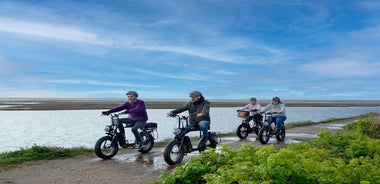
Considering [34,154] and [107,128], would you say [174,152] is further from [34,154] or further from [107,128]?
[34,154]

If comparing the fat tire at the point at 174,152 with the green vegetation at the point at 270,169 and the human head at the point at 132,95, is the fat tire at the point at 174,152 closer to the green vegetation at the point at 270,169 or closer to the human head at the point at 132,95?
the human head at the point at 132,95

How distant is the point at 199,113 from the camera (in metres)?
11.3

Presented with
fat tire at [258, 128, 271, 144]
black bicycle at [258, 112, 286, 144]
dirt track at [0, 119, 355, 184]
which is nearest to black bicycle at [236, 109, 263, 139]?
black bicycle at [258, 112, 286, 144]

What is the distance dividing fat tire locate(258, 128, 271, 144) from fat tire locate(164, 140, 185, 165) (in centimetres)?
520

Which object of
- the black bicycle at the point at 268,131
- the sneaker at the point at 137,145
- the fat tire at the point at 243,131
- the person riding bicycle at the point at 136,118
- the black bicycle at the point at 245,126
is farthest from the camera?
the fat tire at the point at 243,131

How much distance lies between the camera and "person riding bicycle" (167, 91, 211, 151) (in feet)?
37.6

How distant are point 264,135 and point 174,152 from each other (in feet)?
18.7

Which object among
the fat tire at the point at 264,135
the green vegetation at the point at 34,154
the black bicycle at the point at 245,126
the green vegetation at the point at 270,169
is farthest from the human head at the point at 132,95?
the green vegetation at the point at 270,169

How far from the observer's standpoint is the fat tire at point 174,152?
10.7 metres

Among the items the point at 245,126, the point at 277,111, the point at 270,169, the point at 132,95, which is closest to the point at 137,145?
the point at 132,95

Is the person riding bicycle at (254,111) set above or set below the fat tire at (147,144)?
above

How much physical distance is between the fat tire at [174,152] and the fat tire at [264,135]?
520cm

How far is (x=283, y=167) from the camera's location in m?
4.72

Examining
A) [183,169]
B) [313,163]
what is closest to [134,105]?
[183,169]
